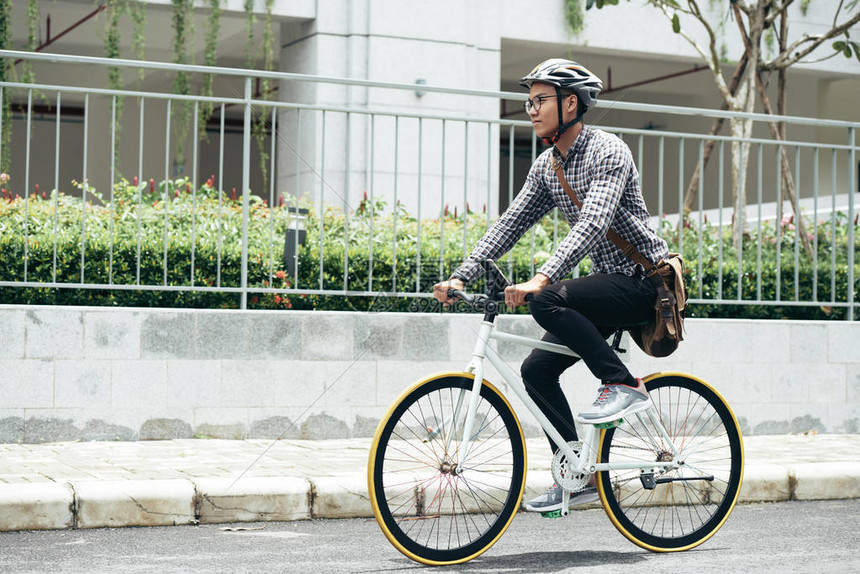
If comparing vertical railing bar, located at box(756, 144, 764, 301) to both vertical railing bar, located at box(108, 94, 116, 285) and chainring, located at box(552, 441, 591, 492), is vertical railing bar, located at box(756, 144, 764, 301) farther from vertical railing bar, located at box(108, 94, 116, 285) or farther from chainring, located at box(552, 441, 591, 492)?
vertical railing bar, located at box(108, 94, 116, 285)

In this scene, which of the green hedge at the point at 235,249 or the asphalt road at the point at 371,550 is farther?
the green hedge at the point at 235,249

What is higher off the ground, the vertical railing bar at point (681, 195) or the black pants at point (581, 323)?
the vertical railing bar at point (681, 195)

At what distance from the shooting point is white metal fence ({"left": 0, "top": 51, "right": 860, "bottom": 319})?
7.55 meters

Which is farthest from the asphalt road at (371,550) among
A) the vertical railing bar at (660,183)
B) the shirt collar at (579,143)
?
the vertical railing bar at (660,183)

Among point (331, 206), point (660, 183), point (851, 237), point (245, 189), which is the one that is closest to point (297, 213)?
point (331, 206)

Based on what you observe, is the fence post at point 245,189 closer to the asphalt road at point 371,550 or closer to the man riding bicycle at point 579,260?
the asphalt road at point 371,550

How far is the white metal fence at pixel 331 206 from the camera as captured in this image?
7555 millimetres

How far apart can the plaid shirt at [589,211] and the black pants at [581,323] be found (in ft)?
0.32

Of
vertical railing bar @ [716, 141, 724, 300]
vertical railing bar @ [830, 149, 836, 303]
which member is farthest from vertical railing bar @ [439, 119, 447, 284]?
vertical railing bar @ [830, 149, 836, 303]

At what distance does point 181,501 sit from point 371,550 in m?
1.03

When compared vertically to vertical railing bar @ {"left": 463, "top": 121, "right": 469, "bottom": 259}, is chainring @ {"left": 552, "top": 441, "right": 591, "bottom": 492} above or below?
below

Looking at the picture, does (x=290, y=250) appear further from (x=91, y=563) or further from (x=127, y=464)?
(x=91, y=563)

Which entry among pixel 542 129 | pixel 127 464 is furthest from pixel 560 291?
pixel 127 464

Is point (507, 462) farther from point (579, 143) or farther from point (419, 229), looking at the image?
point (419, 229)
